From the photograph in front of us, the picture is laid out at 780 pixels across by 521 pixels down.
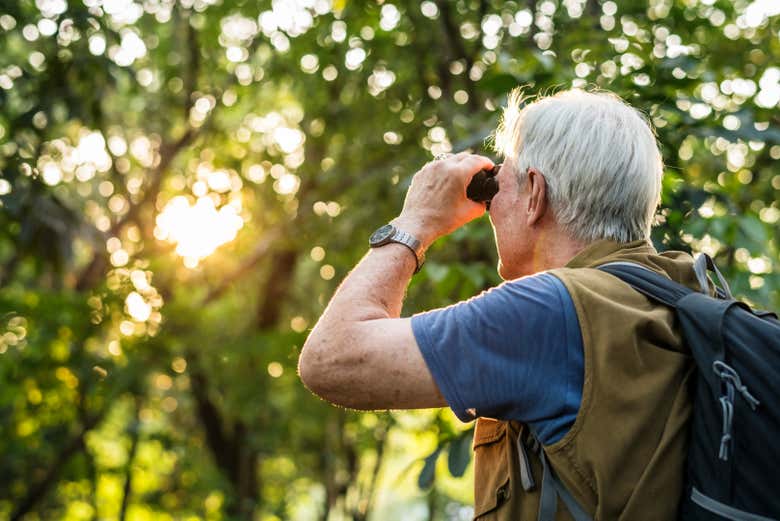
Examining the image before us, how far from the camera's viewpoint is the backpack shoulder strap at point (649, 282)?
1468 millimetres

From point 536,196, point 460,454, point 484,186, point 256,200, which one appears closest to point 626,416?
point 536,196

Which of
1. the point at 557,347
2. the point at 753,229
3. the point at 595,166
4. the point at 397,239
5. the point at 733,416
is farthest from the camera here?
the point at 753,229

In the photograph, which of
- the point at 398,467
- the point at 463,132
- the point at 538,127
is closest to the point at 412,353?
the point at 538,127

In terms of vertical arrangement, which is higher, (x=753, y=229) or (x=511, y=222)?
(x=511, y=222)

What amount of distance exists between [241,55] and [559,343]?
6.18 m

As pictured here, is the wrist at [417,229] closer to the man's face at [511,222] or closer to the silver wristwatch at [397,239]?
the silver wristwatch at [397,239]

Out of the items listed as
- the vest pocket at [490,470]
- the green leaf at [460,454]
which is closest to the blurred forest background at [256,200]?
the green leaf at [460,454]

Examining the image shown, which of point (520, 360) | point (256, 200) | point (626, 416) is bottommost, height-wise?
point (256, 200)

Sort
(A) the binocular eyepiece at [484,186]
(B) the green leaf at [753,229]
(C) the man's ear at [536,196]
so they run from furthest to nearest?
(B) the green leaf at [753,229] → (A) the binocular eyepiece at [484,186] → (C) the man's ear at [536,196]

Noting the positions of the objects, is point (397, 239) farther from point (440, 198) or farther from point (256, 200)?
point (256, 200)

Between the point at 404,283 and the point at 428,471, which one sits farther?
the point at 428,471

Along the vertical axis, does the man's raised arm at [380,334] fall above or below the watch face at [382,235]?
below

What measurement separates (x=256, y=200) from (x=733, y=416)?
6.73 metres

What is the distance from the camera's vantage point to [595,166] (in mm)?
1622
